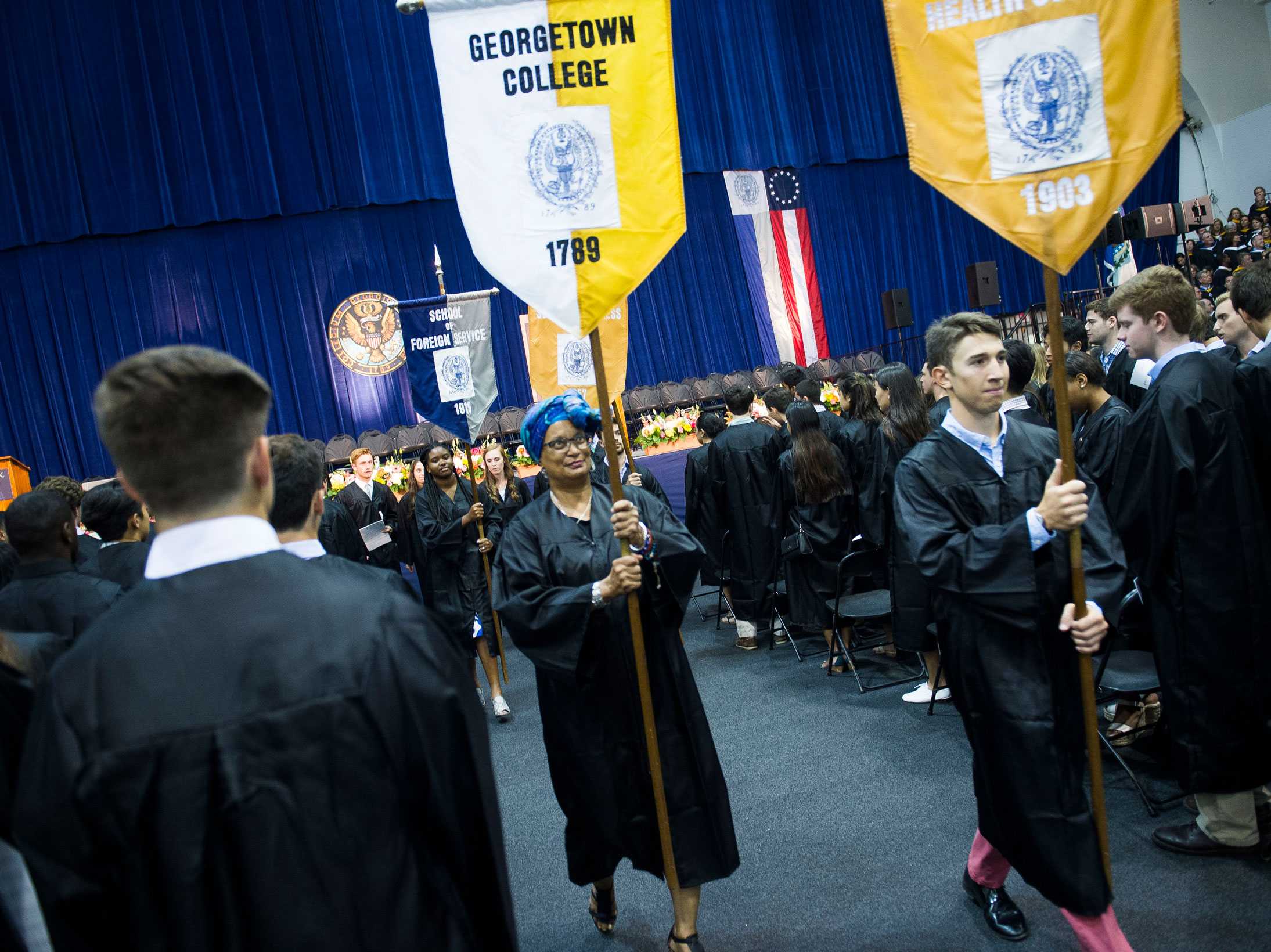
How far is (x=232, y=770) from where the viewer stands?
1.27 m

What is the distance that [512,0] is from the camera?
2.66m

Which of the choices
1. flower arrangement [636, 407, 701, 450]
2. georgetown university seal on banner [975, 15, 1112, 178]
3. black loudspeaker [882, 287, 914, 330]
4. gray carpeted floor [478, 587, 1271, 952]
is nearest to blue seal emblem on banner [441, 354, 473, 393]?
gray carpeted floor [478, 587, 1271, 952]

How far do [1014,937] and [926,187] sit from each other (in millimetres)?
20238

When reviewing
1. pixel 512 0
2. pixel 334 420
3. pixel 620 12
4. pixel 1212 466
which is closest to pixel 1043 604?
pixel 1212 466

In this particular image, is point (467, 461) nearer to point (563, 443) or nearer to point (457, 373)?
point (457, 373)

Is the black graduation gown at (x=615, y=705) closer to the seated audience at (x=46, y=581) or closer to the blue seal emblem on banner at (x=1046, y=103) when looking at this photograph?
the seated audience at (x=46, y=581)

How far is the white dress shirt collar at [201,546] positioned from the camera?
1.31 meters

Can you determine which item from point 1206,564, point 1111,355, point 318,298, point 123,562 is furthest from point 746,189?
point 1206,564

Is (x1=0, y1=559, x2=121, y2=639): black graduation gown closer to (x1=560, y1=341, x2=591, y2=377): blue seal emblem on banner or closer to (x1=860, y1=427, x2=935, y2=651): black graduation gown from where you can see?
(x1=860, y1=427, x2=935, y2=651): black graduation gown

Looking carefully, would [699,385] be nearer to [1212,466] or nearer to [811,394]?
[811,394]

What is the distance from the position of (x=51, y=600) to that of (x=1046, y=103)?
318 cm

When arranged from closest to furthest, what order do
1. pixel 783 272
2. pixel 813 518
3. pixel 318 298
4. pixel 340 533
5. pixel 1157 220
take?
pixel 813 518 → pixel 340 533 → pixel 1157 220 → pixel 318 298 → pixel 783 272

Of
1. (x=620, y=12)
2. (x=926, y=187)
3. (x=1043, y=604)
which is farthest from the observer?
Result: (x=926, y=187)

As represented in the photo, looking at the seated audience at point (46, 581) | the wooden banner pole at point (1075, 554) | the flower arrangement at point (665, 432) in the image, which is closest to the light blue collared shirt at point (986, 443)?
the wooden banner pole at point (1075, 554)
